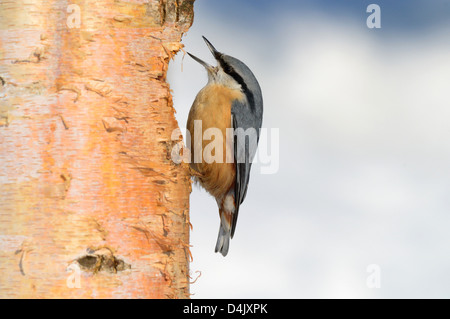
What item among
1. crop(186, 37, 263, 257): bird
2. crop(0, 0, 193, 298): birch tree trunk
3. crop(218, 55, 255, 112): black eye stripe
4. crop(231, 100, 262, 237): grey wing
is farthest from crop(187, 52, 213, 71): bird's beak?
crop(0, 0, 193, 298): birch tree trunk

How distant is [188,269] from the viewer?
Result: 2109 millimetres

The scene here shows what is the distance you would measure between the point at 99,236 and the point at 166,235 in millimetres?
269

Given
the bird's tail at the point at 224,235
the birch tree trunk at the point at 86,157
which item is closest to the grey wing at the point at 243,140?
the bird's tail at the point at 224,235

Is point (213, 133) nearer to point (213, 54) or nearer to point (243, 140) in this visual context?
point (243, 140)

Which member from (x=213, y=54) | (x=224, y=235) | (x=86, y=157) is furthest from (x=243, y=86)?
(x=86, y=157)

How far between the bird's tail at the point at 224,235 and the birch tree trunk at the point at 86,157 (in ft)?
5.28

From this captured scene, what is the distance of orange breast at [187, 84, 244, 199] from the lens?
3.27 metres

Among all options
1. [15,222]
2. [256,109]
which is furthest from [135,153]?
[256,109]

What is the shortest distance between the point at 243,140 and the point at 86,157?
1.61m

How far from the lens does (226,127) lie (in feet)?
10.8

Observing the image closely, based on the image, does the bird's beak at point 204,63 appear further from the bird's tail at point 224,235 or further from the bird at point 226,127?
the bird's tail at point 224,235
